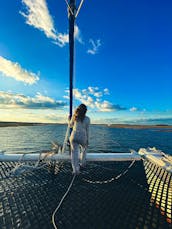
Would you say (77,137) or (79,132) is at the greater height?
(79,132)

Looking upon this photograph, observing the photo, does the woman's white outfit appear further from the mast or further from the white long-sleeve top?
the mast

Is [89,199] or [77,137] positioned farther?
[77,137]

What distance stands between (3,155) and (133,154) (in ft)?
18.8

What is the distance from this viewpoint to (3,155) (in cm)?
605

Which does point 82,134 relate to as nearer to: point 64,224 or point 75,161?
point 75,161

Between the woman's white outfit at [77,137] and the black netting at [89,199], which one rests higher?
the woman's white outfit at [77,137]

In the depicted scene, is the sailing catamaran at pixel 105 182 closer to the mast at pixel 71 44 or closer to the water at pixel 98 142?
the mast at pixel 71 44

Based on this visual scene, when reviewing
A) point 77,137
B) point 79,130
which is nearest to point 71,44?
point 79,130

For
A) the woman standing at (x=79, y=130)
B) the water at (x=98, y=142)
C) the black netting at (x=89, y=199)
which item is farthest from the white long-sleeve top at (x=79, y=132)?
the water at (x=98, y=142)

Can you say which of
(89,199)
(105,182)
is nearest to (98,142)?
(105,182)

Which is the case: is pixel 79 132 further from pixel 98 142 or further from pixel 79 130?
pixel 98 142

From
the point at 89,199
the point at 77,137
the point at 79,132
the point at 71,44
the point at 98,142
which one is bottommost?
the point at 98,142

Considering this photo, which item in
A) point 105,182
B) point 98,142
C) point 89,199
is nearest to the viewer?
point 89,199

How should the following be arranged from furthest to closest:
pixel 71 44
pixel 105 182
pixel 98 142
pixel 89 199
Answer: pixel 98 142, pixel 71 44, pixel 105 182, pixel 89 199
